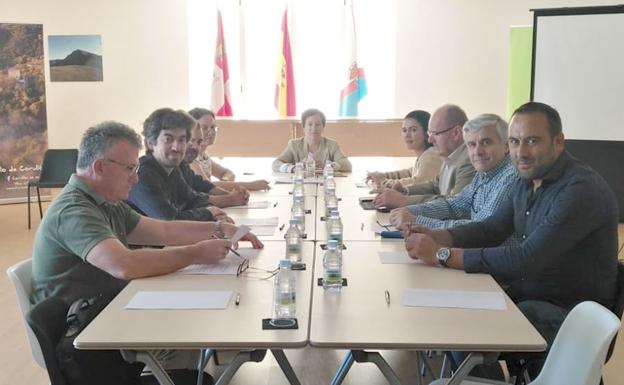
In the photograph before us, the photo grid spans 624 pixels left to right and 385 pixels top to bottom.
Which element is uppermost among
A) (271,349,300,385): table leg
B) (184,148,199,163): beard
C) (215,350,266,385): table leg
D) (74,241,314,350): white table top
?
(184,148,199,163): beard

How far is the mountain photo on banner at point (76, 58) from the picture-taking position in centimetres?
876

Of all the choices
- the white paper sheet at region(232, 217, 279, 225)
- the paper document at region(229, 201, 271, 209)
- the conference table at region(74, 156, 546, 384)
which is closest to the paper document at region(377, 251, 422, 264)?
the conference table at region(74, 156, 546, 384)

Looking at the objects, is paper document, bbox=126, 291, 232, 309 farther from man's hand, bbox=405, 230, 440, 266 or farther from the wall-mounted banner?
the wall-mounted banner

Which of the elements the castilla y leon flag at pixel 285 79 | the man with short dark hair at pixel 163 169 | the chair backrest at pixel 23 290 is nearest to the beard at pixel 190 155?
the man with short dark hair at pixel 163 169

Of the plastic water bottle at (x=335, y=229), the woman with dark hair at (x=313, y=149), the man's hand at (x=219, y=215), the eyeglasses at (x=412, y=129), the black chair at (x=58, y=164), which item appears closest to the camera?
the plastic water bottle at (x=335, y=229)

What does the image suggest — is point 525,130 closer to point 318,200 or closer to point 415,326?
point 415,326

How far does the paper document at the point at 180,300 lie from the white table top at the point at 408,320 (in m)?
0.31

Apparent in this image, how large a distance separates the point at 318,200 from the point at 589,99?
379 centimetres

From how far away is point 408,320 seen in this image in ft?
6.49

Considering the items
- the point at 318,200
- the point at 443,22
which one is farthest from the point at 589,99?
the point at 318,200

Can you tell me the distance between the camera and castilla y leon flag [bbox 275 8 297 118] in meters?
8.78

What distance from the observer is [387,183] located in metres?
4.89

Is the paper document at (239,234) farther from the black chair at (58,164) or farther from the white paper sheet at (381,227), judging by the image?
the black chair at (58,164)

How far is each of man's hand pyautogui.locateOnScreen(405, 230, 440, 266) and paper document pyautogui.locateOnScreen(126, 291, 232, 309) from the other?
800mm
